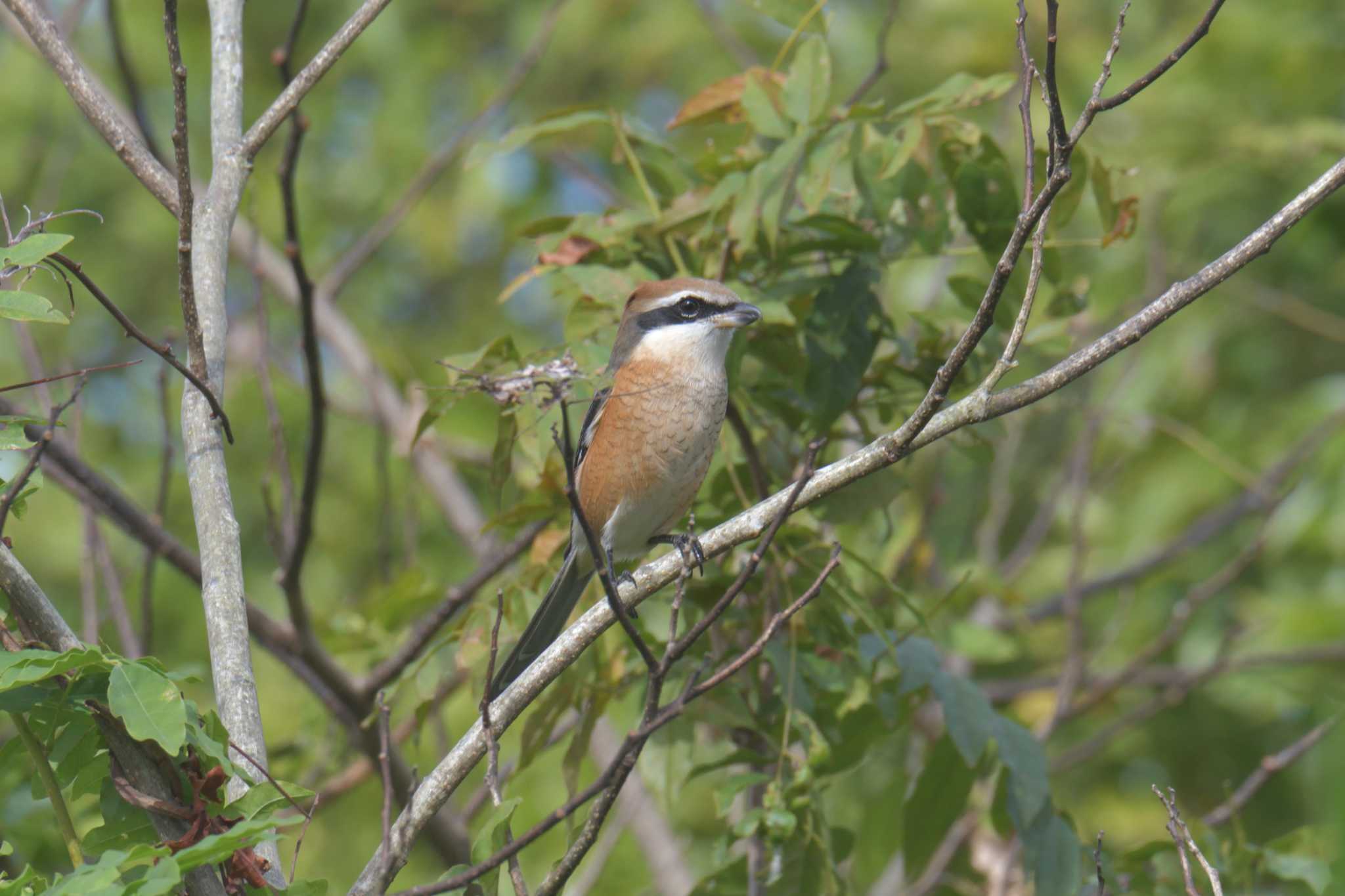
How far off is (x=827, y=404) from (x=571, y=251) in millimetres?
855

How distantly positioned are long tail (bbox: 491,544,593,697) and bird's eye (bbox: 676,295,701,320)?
74cm

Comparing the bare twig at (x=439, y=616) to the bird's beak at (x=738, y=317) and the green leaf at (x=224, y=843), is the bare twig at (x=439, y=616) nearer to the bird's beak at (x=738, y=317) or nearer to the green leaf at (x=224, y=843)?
the bird's beak at (x=738, y=317)

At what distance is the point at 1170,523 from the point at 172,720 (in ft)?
18.9

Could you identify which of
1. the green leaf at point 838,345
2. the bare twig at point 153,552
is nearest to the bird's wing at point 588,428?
the green leaf at point 838,345

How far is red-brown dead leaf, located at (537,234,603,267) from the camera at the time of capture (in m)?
3.75

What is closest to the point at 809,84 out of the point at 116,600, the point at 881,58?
the point at 881,58

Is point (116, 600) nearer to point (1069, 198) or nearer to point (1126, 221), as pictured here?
point (1069, 198)

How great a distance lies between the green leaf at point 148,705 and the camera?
2207 mm

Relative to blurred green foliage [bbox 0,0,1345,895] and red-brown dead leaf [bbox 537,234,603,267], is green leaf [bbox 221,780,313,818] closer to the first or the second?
blurred green foliage [bbox 0,0,1345,895]

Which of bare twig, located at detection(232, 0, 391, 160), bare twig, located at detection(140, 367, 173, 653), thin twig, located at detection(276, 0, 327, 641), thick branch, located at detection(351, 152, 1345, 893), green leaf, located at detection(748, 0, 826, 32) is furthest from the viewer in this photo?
bare twig, located at detection(140, 367, 173, 653)

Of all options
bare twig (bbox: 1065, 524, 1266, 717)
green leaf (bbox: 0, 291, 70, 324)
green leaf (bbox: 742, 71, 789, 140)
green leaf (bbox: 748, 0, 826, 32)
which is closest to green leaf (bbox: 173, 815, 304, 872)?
green leaf (bbox: 0, 291, 70, 324)

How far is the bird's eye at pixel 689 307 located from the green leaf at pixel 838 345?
32 centimetres

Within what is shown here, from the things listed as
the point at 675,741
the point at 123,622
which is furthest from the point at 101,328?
the point at 675,741

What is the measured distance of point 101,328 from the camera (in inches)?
360
